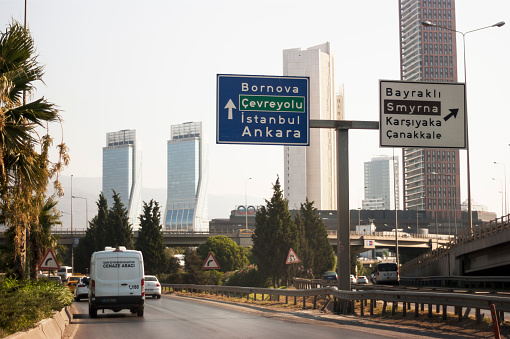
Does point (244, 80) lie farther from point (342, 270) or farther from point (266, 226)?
point (266, 226)

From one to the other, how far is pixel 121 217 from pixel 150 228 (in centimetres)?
1245

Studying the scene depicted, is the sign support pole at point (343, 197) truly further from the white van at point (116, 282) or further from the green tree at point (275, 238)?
the green tree at point (275, 238)

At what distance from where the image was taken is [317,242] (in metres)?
91.5

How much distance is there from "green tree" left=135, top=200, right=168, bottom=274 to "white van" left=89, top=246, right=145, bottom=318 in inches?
2379

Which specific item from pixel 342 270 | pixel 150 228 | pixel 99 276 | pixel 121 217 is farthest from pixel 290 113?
pixel 121 217

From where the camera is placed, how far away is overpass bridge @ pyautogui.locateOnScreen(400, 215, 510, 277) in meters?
44.1

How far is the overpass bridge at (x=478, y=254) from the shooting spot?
44125 mm

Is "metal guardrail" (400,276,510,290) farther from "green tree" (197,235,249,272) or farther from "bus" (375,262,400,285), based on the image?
"green tree" (197,235,249,272)

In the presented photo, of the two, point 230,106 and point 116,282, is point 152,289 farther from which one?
point 230,106

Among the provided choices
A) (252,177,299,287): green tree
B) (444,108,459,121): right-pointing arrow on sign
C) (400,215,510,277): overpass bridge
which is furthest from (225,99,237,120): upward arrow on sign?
(252,177,299,287): green tree

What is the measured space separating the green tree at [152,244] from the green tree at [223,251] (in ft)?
130

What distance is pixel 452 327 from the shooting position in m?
17.1

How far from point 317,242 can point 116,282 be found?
6934 cm

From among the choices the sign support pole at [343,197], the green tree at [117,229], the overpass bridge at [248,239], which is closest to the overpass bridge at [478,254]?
the sign support pole at [343,197]
